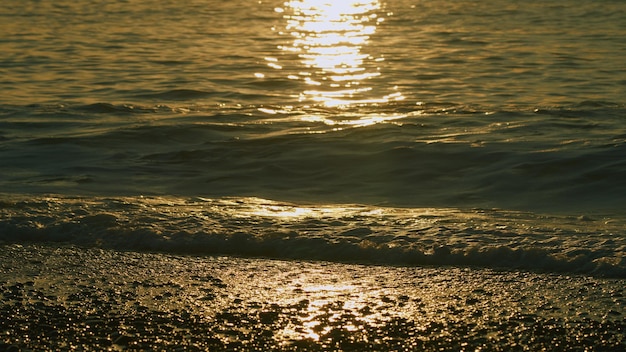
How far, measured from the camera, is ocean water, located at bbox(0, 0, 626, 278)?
6.36 meters

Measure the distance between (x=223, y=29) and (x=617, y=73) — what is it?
988cm

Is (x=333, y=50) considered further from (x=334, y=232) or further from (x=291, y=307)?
(x=291, y=307)

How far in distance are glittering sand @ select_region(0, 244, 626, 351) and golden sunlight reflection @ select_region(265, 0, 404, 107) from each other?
309 inches

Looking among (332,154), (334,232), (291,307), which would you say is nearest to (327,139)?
(332,154)

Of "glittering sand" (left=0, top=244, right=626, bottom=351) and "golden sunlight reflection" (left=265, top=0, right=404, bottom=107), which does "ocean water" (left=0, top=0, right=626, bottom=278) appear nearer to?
"golden sunlight reflection" (left=265, top=0, right=404, bottom=107)

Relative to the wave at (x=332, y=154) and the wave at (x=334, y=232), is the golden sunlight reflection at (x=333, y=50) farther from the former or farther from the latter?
the wave at (x=334, y=232)

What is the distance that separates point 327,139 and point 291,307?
19.9 feet

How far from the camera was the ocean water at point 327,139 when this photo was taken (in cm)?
636

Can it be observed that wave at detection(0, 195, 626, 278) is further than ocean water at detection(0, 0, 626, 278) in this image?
No

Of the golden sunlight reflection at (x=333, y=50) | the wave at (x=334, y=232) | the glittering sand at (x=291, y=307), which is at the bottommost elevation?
the golden sunlight reflection at (x=333, y=50)

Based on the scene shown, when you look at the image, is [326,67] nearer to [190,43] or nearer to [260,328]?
[190,43]

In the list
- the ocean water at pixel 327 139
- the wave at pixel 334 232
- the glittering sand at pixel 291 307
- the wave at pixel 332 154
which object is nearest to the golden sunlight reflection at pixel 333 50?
the ocean water at pixel 327 139

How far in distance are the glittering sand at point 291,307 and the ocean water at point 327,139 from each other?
0.36 meters

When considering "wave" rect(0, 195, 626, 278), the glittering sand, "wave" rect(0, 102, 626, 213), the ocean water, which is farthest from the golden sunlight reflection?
the glittering sand
